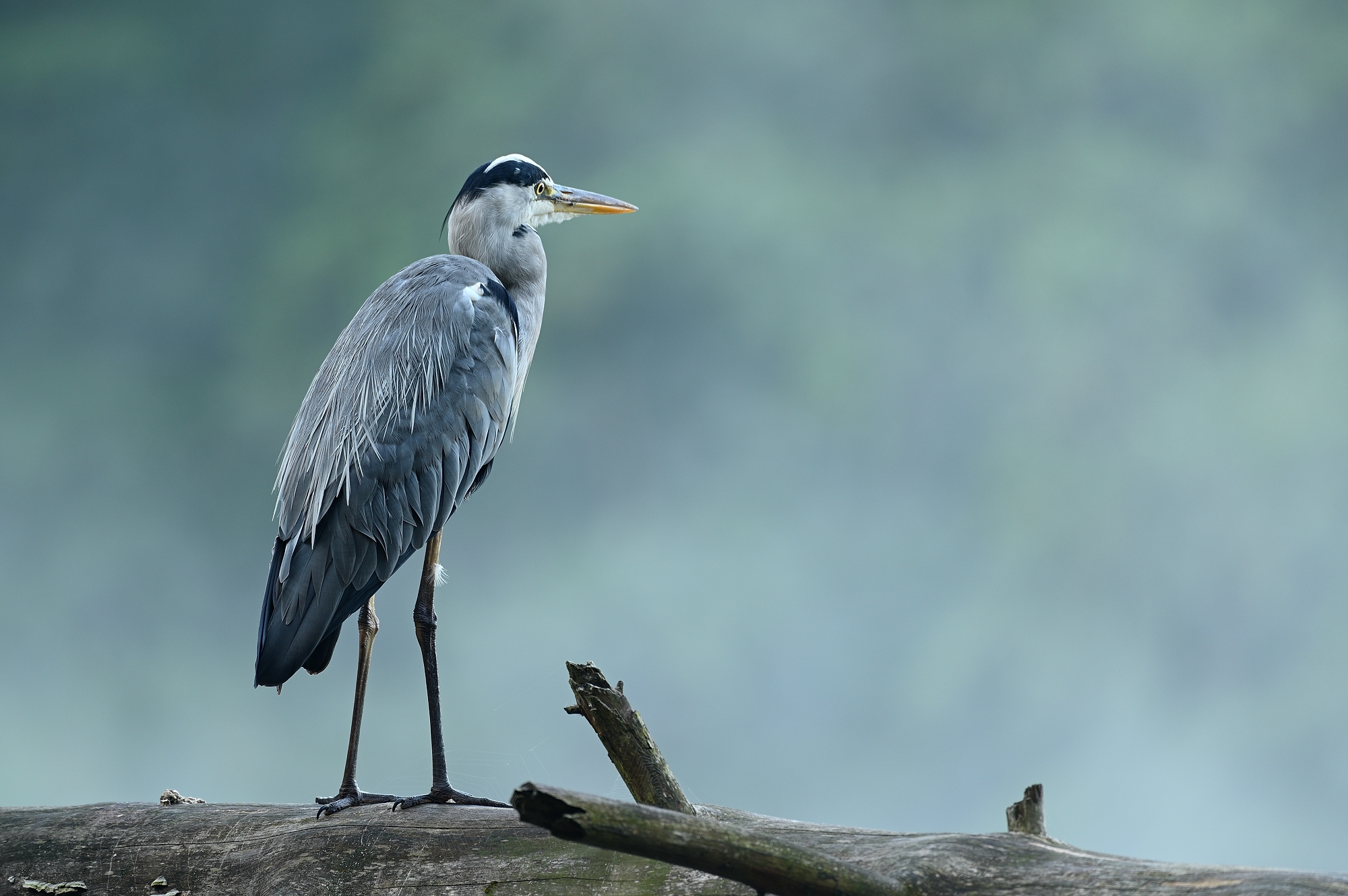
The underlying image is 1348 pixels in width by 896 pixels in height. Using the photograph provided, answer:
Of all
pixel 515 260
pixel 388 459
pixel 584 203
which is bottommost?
pixel 388 459

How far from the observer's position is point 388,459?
6.39 ft

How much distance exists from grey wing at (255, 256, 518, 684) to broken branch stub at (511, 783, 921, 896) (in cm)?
106

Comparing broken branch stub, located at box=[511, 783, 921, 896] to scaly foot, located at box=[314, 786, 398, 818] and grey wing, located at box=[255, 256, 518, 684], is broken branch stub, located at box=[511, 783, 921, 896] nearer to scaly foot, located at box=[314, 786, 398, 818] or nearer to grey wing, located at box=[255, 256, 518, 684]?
scaly foot, located at box=[314, 786, 398, 818]

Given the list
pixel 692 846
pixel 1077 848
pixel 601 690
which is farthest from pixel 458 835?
pixel 1077 848

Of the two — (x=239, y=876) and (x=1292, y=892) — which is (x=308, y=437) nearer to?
(x=239, y=876)

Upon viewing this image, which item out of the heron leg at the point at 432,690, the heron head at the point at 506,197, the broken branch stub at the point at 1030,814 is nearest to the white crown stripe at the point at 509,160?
the heron head at the point at 506,197

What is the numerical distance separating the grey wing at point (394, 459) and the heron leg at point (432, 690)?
94mm

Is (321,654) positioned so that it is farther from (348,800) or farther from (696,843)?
(696,843)

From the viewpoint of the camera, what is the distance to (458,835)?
57.1 inches

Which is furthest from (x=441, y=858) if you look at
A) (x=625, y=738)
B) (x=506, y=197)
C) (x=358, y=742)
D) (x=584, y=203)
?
(x=584, y=203)

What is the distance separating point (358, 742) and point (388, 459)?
0.49 m

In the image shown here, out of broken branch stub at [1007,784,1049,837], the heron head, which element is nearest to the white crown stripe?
the heron head

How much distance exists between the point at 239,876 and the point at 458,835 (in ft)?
1.08

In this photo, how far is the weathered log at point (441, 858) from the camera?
109 centimetres
